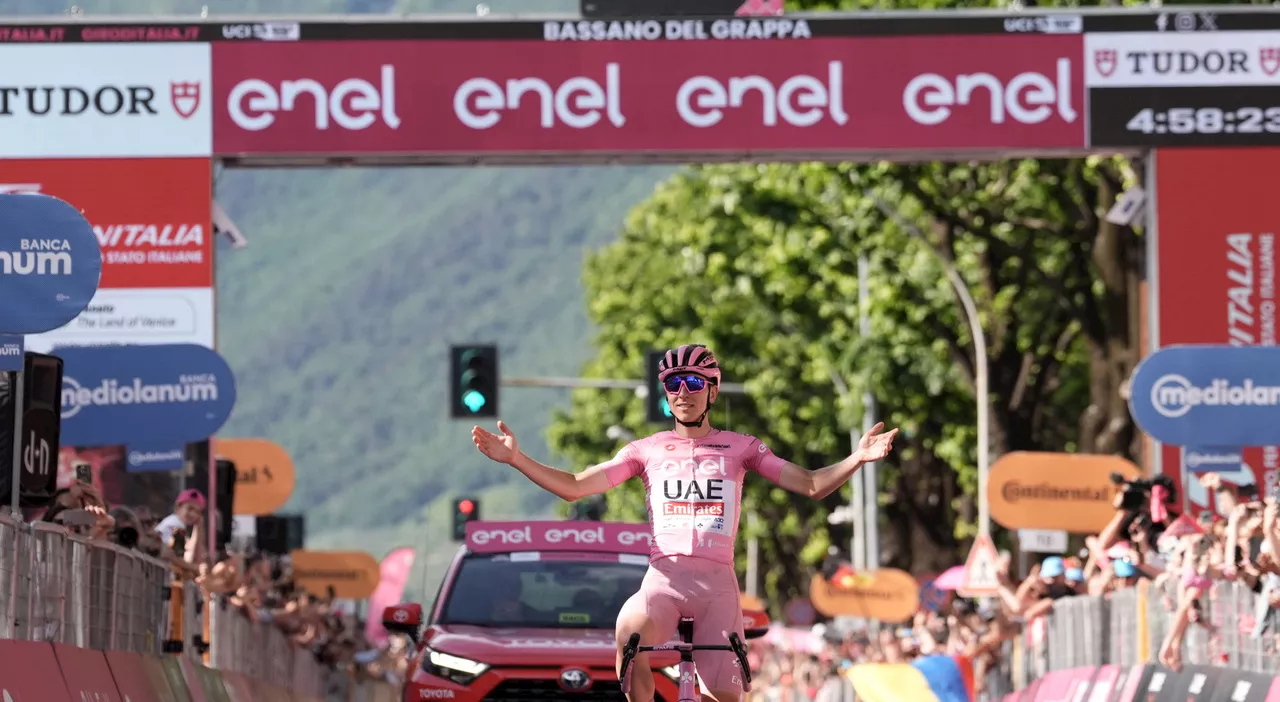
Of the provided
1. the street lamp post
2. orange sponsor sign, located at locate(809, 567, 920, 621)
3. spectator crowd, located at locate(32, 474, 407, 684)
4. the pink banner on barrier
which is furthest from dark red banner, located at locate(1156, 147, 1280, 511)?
orange sponsor sign, located at locate(809, 567, 920, 621)

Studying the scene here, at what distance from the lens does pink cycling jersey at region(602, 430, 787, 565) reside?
1057cm

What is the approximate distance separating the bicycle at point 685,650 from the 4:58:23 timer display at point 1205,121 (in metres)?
16.3

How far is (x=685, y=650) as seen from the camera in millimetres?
9898

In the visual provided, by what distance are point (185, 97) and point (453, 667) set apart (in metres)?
12.2

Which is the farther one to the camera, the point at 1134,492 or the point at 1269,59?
the point at 1269,59

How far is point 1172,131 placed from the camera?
83.5 ft

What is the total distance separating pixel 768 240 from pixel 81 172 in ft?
63.5

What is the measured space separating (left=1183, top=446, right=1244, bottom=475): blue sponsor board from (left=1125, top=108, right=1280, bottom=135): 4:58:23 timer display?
6.22 metres

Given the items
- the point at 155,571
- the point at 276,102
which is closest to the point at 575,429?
the point at 276,102

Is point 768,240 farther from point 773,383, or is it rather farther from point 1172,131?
point 1172,131

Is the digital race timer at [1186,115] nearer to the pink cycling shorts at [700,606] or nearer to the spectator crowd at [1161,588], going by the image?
the spectator crowd at [1161,588]

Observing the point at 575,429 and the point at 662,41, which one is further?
the point at 575,429

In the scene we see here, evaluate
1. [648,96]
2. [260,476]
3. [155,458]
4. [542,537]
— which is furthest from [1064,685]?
[260,476]

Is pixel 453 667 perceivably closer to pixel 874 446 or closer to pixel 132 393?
pixel 874 446
